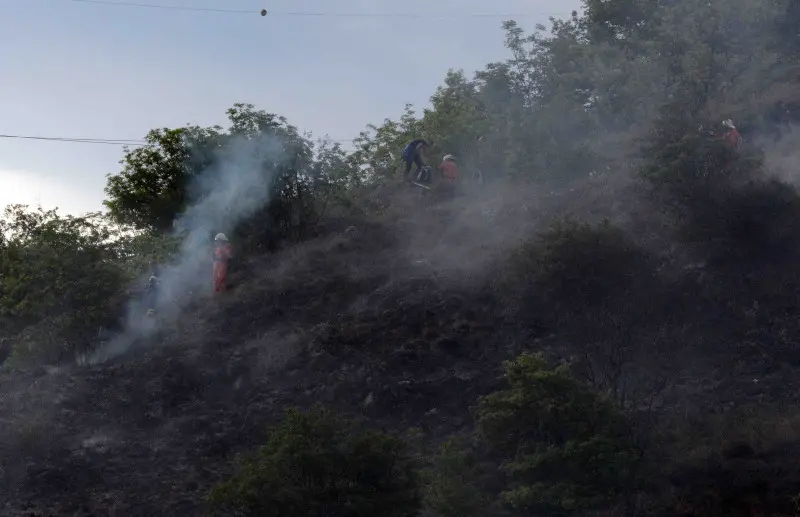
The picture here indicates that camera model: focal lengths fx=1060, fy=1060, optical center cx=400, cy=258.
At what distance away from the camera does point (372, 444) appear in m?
12.2

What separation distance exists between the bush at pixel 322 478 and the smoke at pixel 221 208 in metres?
14.1

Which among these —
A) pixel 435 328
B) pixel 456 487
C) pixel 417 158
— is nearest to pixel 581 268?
pixel 435 328

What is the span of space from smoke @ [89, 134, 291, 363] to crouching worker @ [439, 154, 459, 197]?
5.33 m

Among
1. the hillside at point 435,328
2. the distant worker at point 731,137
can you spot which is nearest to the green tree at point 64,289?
the hillside at point 435,328

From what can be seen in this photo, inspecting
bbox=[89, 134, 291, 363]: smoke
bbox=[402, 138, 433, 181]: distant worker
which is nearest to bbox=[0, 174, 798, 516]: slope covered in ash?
bbox=[89, 134, 291, 363]: smoke

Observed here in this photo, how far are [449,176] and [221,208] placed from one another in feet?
23.5

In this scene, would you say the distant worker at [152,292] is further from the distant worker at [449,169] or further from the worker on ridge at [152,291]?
the distant worker at [449,169]

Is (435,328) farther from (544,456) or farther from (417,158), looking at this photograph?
(417,158)

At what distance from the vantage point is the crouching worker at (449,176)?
30.7m

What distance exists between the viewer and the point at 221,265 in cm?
2548

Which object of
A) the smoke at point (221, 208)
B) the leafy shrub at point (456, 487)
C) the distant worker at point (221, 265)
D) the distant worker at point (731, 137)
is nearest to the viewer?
the leafy shrub at point (456, 487)

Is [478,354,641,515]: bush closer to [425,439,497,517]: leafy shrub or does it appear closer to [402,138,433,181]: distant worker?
[425,439,497,517]: leafy shrub

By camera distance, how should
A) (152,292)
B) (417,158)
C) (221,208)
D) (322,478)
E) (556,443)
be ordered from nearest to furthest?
1. (322,478)
2. (556,443)
3. (152,292)
4. (221,208)
5. (417,158)

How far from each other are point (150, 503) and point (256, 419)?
2.95m
